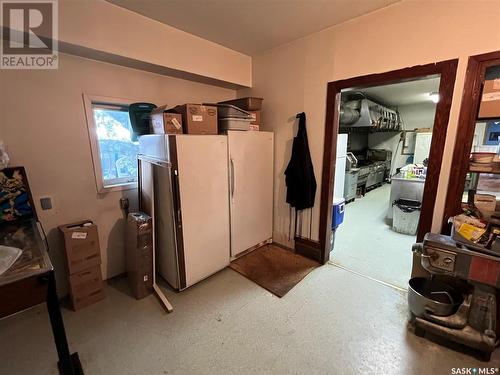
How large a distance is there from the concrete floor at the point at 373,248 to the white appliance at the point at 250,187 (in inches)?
41.4

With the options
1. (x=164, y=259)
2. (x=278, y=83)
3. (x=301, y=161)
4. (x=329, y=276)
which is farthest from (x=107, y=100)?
(x=329, y=276)

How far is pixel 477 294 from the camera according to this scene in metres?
1.55

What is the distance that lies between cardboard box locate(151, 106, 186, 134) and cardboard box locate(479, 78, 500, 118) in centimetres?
239

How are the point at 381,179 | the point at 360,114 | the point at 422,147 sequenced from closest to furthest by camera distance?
the point at 360,114, the point at 422,147, the point at 381,179

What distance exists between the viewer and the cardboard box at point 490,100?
1562mm

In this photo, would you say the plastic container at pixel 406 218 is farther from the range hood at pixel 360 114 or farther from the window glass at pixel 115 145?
the window glass at pixel 115 145

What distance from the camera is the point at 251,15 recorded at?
2.05 m

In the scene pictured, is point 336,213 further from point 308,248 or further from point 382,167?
point 382,167

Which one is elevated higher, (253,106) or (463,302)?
(253,106)

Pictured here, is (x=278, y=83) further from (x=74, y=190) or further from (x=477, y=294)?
(x=477, y=294)

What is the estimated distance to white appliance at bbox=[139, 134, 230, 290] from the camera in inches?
81.1

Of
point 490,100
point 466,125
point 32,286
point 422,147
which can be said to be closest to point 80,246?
point 32,286

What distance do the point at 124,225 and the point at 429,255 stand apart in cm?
281

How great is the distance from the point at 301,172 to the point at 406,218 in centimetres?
217
